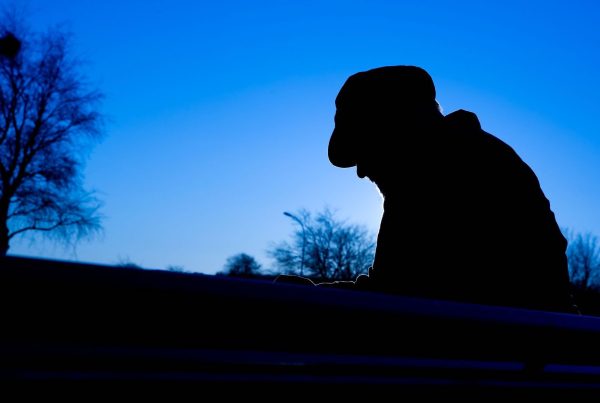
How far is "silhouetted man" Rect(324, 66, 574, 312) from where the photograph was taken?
63.1 inches

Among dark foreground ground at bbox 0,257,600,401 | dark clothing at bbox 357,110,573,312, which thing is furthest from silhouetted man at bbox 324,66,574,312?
dark foreground ground at bbox 0,257,600,401

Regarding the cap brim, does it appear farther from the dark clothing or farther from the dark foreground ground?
the dark foreground ground

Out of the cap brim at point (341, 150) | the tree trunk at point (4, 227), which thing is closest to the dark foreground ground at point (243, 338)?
the cap brim at point (341, 150)

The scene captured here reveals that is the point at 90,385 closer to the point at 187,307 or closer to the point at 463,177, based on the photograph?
the point at 187,307

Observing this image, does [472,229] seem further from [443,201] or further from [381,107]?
[381,107]

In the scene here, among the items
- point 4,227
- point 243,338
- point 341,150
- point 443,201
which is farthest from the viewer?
point 4,227

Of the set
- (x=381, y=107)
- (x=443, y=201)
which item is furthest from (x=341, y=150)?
(x=443, y=201)

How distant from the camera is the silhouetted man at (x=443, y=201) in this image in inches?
63.1

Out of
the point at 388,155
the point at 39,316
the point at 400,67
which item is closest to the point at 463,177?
the point at 388,155

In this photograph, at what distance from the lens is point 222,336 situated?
73 cm

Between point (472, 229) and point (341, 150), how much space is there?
2.61ft

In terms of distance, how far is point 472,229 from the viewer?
1675 mm

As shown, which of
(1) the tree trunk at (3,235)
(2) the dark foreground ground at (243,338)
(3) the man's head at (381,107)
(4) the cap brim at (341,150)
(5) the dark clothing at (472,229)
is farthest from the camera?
(1) the tree trunk at (3,235)

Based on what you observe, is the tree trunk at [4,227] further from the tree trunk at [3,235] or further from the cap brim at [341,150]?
the cap brim at [341,150]
